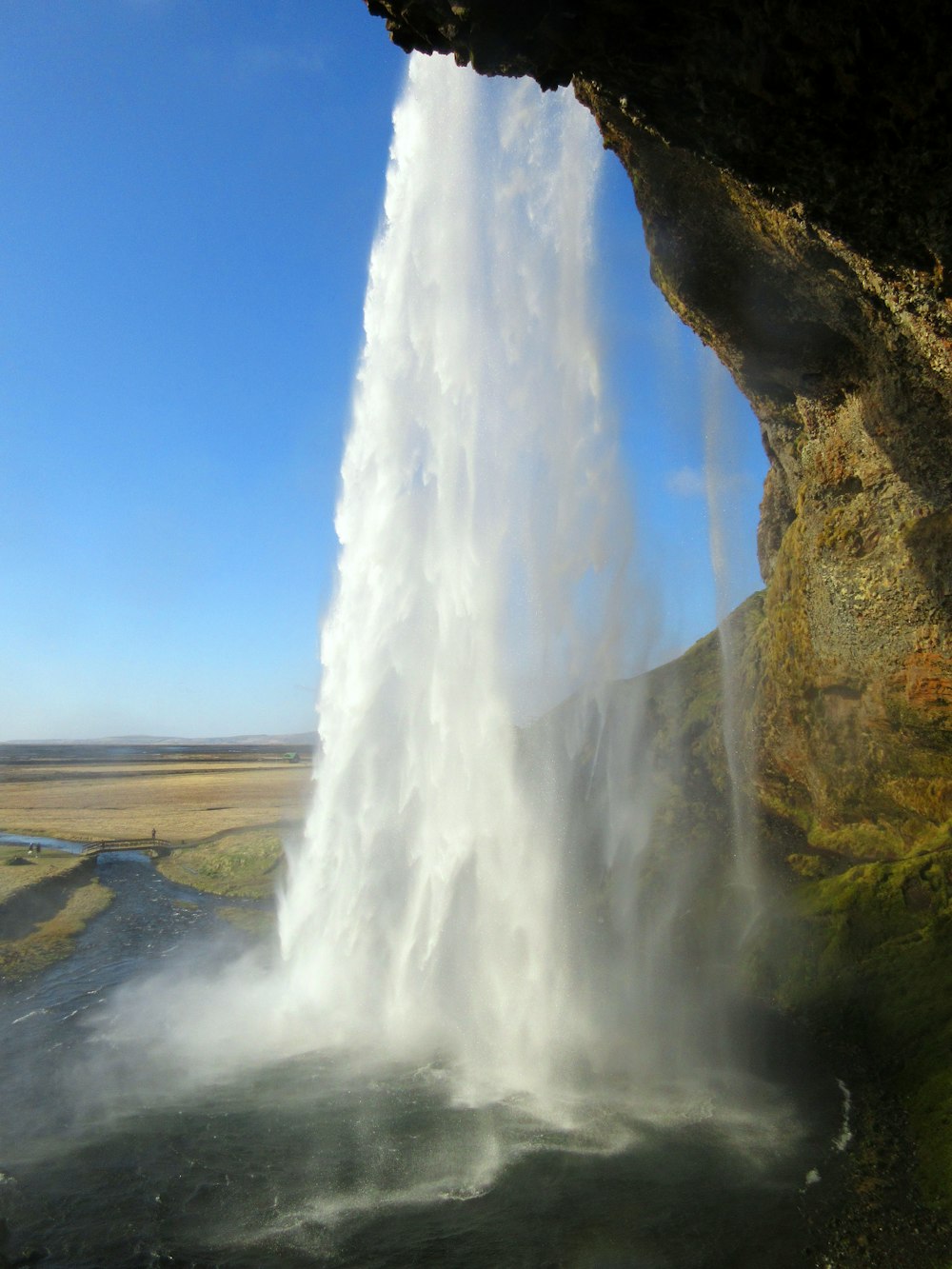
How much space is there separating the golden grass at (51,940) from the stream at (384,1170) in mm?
7766

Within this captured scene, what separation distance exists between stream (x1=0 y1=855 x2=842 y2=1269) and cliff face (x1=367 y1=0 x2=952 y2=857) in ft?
30.6

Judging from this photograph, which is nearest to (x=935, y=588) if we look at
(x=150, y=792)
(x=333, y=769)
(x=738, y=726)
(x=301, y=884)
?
(x=738, y=726)

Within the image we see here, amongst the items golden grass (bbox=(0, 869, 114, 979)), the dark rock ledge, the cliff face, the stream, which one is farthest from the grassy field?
the cliff face

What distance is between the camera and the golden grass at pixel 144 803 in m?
55.4

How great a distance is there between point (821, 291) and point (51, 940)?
1282 inches

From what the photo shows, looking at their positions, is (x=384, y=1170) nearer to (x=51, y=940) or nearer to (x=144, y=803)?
(x=51, y=940)

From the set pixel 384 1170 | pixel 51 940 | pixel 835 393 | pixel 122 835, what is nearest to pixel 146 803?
pixel 122 835

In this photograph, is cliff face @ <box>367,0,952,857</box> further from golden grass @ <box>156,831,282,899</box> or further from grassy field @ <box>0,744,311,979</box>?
golden grass @ <box>156,831,282,899</box>

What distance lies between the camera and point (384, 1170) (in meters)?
12.7

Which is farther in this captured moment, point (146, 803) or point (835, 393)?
point (146, 803)

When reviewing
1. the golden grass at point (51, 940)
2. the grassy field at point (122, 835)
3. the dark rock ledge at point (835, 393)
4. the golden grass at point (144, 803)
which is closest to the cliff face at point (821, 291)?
the dark rock ledge at point (835, 393)

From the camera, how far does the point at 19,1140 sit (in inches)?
533

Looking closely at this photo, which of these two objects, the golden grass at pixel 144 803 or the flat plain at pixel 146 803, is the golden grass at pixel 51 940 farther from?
the flat plain at pixel 146 803

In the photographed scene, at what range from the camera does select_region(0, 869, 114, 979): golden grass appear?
24.3 meters
